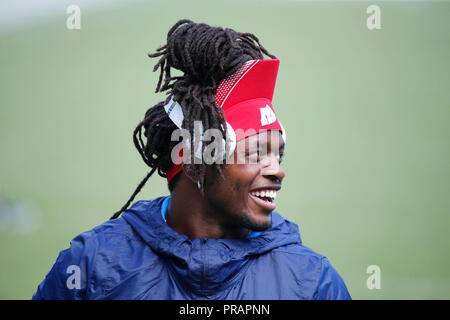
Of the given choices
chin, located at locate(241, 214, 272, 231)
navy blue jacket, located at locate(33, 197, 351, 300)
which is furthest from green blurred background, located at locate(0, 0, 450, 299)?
chin, located at locate(241, 214, 272, 231)

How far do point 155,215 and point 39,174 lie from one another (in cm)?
708

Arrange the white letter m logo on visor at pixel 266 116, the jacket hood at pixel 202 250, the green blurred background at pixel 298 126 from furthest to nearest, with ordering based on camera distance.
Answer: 1. the green blurred background at pixel 298 126
2. the white letter m logo on visor at pixel 266 116
3. the jacket hood at pixel 202 250

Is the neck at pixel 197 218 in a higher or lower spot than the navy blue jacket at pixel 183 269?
higher

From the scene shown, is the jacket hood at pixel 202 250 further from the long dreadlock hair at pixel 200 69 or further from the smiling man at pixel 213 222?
the long dreadlock hair at pixel 200 69

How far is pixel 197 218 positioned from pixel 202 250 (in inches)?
7.1

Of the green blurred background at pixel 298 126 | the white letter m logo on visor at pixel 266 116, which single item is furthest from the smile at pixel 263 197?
the green blurred background at pixel 298 126

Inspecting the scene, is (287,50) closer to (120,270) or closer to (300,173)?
(300,173)

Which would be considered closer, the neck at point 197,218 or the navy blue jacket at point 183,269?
the navy blue jacket at point 183,269

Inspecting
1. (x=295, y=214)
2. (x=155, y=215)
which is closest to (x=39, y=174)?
(x=295, y=214)

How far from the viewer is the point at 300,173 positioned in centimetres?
924

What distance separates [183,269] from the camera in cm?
235

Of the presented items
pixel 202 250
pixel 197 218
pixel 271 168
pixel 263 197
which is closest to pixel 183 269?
pixel 202 250

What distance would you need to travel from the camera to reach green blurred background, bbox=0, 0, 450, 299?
286 inches

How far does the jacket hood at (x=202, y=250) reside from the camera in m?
2.33
